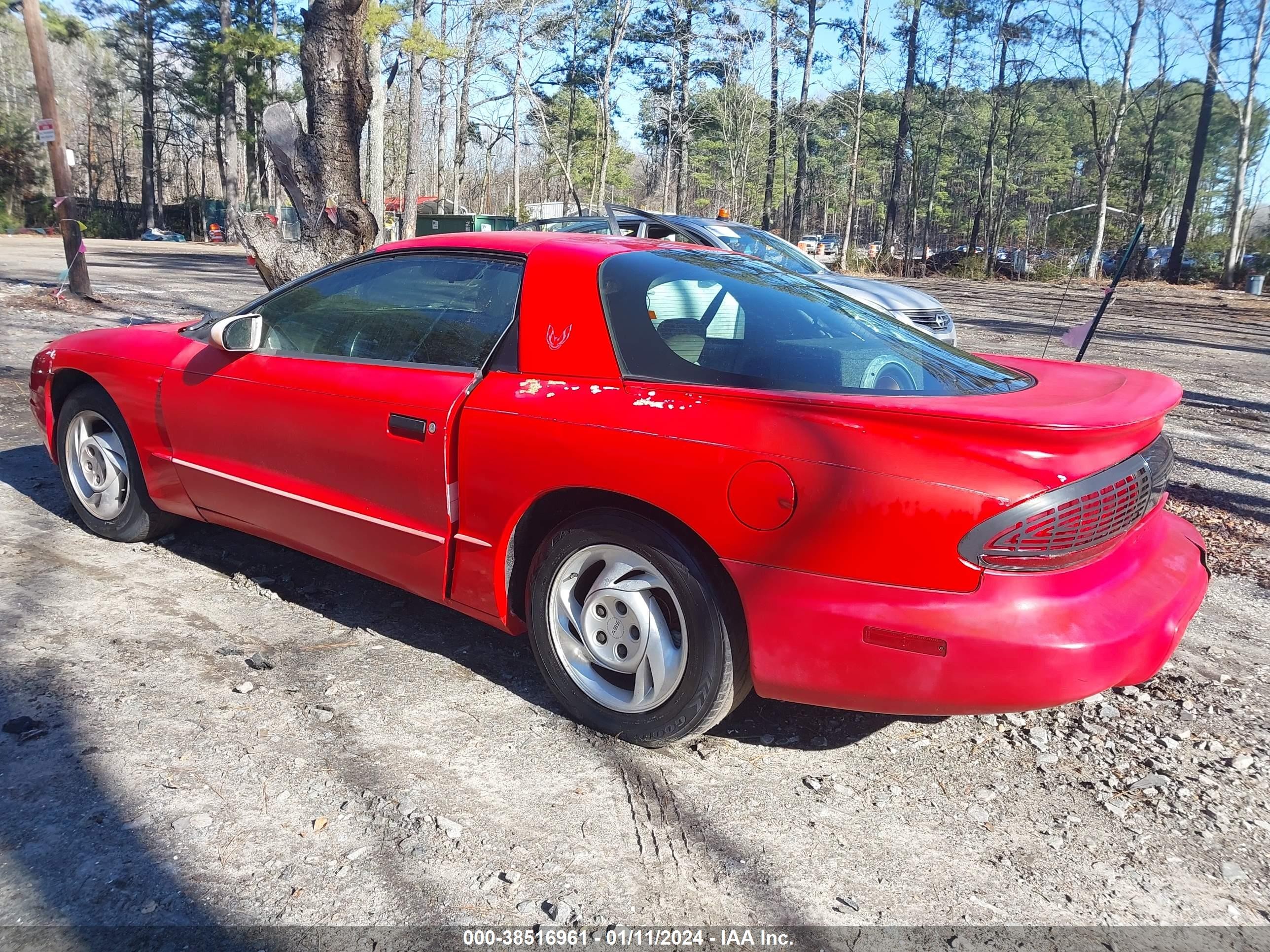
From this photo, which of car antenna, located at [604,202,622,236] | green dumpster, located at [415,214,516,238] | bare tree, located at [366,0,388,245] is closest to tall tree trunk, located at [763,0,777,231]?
green dumpster, located at [415,214,516,238]

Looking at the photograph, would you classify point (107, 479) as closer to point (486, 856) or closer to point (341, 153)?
point (486, 856)

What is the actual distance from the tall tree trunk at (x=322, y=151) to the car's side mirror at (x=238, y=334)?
486cm

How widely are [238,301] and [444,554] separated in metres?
13.2

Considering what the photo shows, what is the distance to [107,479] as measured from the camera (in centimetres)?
432

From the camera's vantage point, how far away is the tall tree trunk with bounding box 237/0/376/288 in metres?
8.14

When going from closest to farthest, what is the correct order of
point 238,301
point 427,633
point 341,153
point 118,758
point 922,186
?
point 118,758, point 427,633, point 341,153, point 238,301, point 922,186

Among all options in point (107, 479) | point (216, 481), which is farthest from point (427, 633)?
point (107, 479)

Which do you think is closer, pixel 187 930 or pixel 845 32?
pixel 187 930

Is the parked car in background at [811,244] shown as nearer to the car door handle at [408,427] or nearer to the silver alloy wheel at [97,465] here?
the silver alloy wheel at [97,465]

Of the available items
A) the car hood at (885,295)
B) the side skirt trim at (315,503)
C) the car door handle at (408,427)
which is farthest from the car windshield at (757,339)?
the car hood at (885,295)

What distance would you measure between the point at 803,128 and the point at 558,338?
39.2m

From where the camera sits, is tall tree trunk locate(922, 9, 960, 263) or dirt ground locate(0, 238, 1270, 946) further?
tall tree trunk locate(922, 9, 960, 263)

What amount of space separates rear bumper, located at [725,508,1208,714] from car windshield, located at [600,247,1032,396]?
0.60 m

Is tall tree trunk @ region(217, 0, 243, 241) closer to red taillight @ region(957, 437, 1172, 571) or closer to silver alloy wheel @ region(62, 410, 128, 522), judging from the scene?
silver alloy wheel @ region(62, 410, 128, 522)
